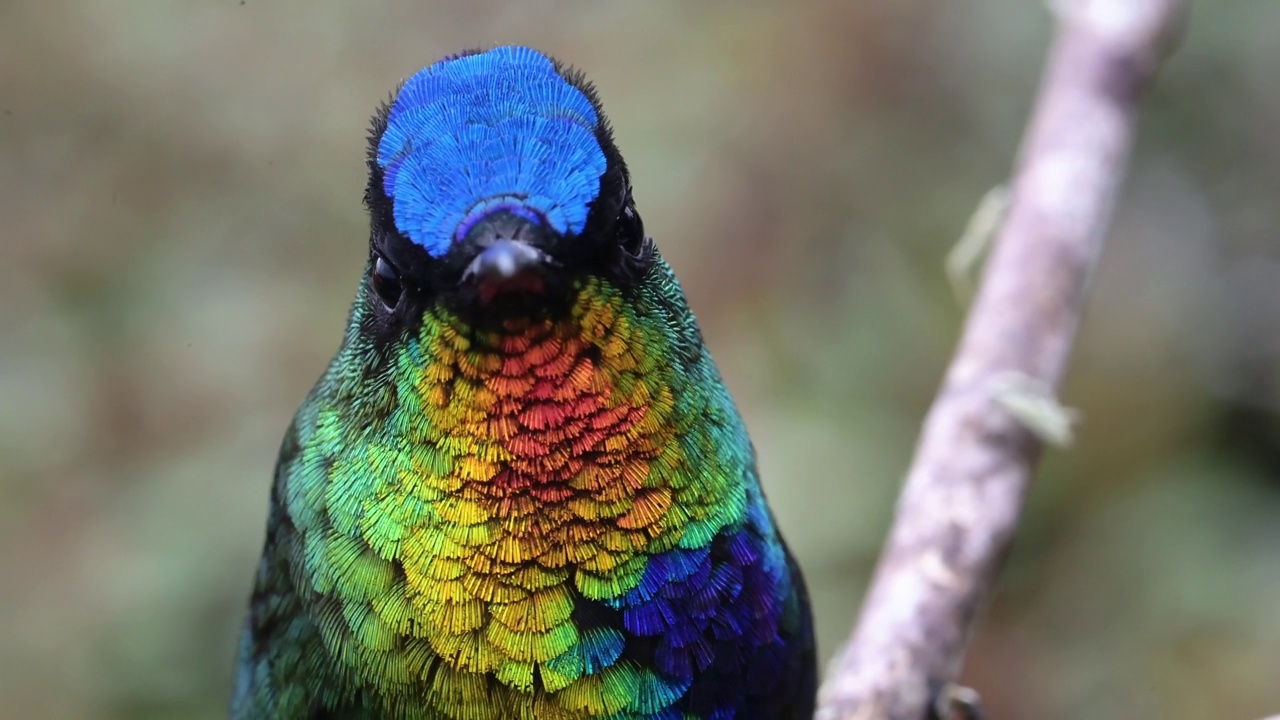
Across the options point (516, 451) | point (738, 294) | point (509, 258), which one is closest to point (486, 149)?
point (509, 258)

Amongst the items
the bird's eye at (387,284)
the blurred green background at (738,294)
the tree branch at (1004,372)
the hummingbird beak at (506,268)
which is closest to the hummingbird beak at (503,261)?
the hummingbird beak at (506,268)

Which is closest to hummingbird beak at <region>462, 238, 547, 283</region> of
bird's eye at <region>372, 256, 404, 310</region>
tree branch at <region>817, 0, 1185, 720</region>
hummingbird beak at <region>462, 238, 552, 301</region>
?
hummingbird beak at <region>462, 238, 552, 301</region>

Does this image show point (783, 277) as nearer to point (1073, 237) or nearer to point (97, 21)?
point (1073, 237)

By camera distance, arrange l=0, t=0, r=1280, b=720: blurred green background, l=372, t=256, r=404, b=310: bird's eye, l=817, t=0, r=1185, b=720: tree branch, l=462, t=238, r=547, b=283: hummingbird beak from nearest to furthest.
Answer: l=462, t=238, r=547, b=283: hummingbird beak < l=372, t=256, r=404, b=310: bird's eye < l=817, t=0, r=1185, b=720: tree branch < l=0, t=0, r=1280, b=720: blurred green background

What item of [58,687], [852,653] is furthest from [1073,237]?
[58,687]

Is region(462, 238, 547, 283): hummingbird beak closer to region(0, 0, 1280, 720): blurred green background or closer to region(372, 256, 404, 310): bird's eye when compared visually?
region(372, 256, 404, 310): bird's eye

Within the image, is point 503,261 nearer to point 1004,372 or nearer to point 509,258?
point 509,258

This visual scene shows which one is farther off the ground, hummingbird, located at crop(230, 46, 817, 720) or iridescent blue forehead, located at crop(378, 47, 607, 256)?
iridescent blue forehead, located at crop(378, 47, 607, 256)

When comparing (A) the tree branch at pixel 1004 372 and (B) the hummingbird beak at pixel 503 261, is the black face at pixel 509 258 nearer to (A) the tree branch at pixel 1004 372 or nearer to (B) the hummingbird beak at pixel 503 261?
(B) the hummingbird beak at pixel 503 261
